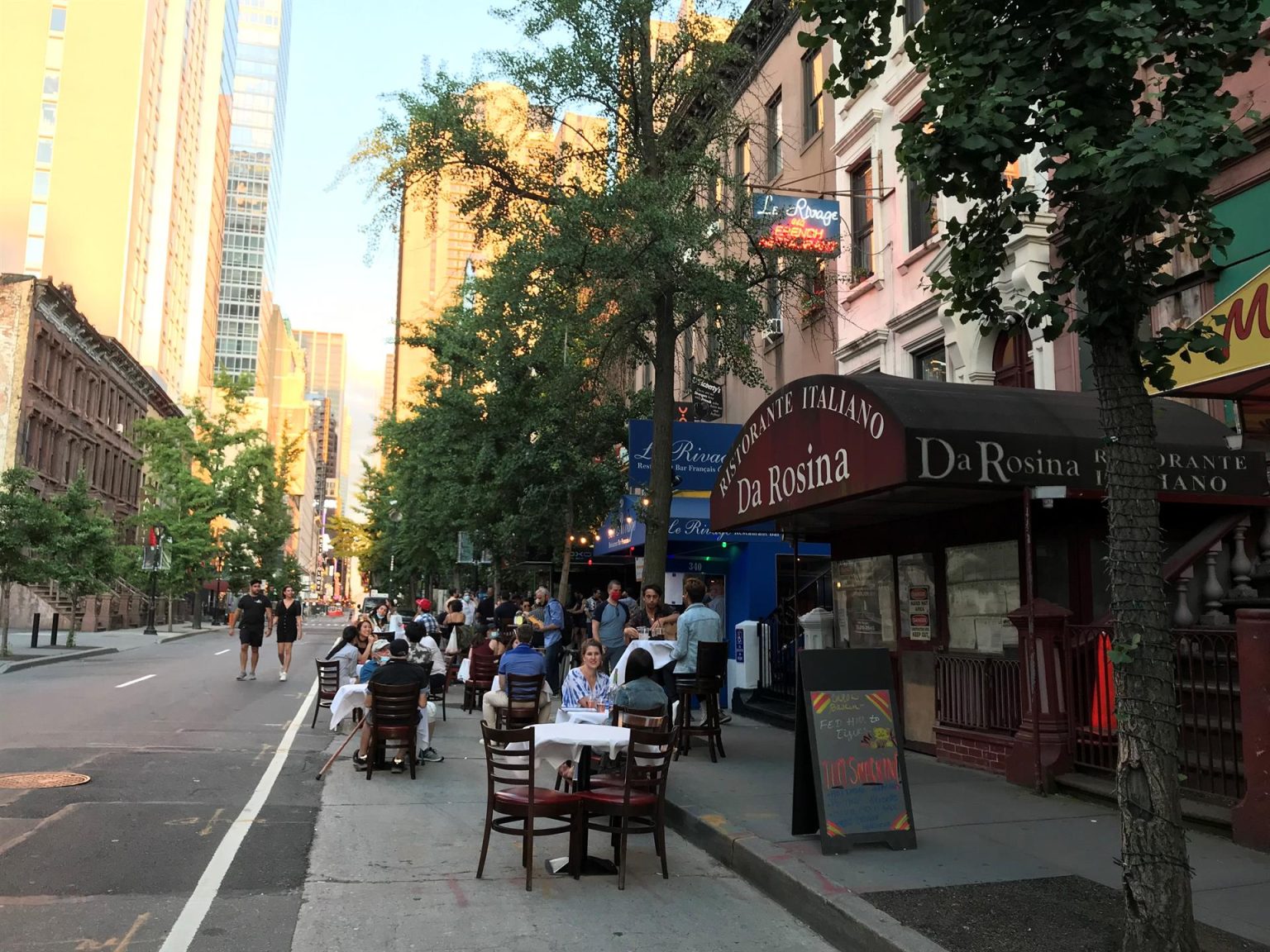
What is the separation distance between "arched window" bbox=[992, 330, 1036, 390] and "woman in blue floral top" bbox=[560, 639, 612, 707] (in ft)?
24.8

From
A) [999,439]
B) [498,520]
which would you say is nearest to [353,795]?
[999,439]

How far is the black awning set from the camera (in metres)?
8.69

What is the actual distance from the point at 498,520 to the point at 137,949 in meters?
22.7

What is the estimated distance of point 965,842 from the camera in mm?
7086

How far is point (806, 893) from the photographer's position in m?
5.98

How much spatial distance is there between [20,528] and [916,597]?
25.4 meters

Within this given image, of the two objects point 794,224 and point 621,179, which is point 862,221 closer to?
point 794,224

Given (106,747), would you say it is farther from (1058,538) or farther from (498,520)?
(498,520)

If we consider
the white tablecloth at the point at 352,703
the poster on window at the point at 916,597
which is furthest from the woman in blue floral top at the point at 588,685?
the poster on window at the point at 916,597

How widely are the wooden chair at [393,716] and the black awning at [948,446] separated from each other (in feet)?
14.5

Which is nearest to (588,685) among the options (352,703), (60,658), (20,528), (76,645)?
(352,703)

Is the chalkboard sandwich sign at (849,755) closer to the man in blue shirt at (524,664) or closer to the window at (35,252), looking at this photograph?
the man in blue shirt at (524,664)

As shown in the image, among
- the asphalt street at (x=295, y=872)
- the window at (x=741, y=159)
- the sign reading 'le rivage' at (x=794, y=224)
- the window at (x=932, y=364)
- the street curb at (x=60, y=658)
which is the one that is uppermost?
the window at (x=741, y=159)

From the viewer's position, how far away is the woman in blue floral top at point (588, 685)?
361 inches
